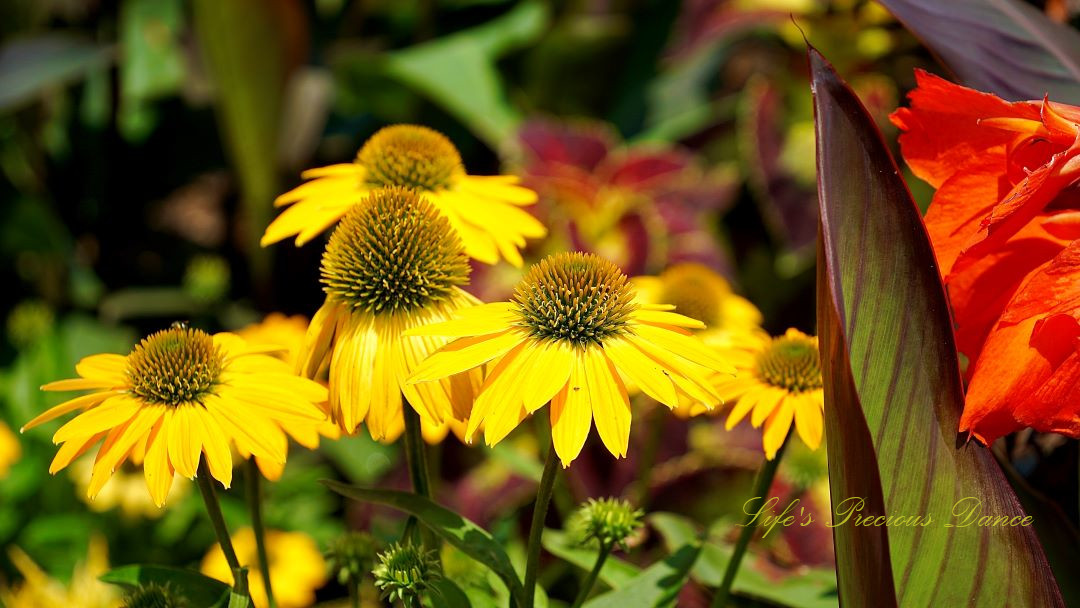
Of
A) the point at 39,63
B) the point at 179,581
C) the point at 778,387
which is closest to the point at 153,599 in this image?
the point at 179,581

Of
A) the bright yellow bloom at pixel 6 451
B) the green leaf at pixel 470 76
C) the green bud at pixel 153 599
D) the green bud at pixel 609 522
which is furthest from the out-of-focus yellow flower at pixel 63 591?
the green leaf at pixel 470 76

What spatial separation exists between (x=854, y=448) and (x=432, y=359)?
0.69 feet

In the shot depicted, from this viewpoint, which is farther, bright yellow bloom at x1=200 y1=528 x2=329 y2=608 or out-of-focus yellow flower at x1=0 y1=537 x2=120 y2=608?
bright yellow bloom at x1=200 y1=528 x2=329 y2=608

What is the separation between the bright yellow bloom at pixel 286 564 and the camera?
1131 mm

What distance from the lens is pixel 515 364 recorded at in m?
0.47

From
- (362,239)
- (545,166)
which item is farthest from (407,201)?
(545,166)

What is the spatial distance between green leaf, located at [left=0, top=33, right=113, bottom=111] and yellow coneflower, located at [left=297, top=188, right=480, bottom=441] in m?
1.60

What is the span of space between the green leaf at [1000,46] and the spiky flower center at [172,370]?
463 millimetres

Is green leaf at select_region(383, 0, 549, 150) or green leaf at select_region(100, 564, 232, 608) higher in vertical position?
green leaf at select_region(383, 0, 549, 150)

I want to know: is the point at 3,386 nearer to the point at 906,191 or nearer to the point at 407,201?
the point at 407,201

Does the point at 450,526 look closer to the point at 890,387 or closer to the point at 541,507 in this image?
the point at 541,507

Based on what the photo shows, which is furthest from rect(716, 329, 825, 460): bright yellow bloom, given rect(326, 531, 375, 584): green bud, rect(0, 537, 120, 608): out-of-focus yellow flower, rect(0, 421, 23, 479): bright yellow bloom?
rect(0, 421, 23, 479): bright yellow bloom

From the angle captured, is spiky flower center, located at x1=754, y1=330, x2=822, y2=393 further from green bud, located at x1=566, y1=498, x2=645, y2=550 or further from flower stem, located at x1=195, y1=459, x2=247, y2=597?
flower stem, located at x1=195, y1=459, x2=247, y2=597

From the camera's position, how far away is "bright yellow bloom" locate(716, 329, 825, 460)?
1.86 ft
